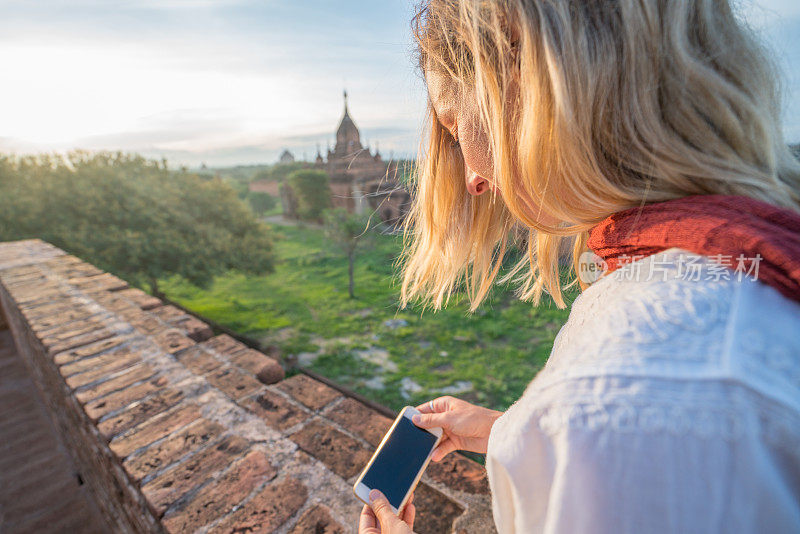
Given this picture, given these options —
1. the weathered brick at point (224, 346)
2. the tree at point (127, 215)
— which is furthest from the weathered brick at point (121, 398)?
the tree at point (127, 215)

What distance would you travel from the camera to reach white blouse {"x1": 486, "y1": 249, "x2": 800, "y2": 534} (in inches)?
15.9

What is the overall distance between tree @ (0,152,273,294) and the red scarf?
50.0 feet

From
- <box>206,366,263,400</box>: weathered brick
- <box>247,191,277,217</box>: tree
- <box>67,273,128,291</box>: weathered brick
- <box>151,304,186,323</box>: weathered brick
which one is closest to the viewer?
<box>206,366,263,400</box>: weathered brick

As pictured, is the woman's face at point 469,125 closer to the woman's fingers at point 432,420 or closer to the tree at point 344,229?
the woman's fingers at point 432,420

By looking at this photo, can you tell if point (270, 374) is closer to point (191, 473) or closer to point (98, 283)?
point (191, 473)

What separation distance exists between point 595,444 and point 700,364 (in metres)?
0.14

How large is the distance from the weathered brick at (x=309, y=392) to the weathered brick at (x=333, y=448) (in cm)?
20

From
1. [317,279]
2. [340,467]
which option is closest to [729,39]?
[340,467]

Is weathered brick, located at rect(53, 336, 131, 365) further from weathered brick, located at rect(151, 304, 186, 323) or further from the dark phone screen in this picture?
the dark phone screen

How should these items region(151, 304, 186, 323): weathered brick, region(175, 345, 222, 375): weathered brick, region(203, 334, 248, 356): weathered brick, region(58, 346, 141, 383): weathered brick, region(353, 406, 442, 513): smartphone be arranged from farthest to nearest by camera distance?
region(151, 304, 186, 323): weathered brick → region(203, 334, 248, 356): weathered brick → region(175, 345, 222, 375): weathered brick → region(58, 346, 141, 383): weathered brick → region(353, 406, 442, 513): smartphone

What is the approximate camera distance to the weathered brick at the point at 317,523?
1.18m

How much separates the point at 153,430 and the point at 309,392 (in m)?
0.69

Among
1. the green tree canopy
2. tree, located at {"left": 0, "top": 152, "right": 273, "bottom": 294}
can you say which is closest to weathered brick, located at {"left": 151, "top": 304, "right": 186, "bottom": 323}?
tree, located at {"left": 0, "top": 152, "right": 273, "bottom": 294}

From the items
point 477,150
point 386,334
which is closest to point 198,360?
point 477,150
